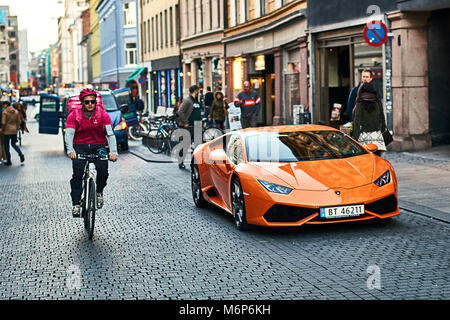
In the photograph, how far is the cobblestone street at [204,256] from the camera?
6621 millimetres

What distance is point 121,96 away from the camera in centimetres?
3641

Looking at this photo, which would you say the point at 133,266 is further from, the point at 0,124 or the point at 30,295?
the point at 0,124

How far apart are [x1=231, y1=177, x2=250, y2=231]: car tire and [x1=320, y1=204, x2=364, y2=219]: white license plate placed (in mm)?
1008

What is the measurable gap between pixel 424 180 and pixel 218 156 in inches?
176

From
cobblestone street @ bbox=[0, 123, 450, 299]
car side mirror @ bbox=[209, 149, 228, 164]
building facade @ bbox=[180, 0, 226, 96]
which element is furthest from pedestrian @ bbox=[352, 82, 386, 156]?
building facade @ bbox=[180, 0, 226, 96]

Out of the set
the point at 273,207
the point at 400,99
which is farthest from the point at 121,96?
the point at 273,207

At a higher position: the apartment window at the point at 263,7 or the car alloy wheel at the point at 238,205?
the apartment window at the point at 263,7

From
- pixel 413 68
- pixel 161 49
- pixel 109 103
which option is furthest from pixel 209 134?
pixel 161 49

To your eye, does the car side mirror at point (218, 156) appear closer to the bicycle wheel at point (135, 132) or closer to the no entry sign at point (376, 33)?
the no entry sign at point (376, 33)

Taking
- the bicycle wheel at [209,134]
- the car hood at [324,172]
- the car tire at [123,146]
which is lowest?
the car hood at [324,172]

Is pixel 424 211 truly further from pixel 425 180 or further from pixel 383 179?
pixel 425 180

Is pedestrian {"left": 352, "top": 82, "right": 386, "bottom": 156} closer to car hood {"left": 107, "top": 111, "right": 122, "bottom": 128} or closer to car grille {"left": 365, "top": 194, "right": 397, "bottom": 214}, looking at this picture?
car grille {"left": 365, "top": 194, "right": 397, "bottom": 214}

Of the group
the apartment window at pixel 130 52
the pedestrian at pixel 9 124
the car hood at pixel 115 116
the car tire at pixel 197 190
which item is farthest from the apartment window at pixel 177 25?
the car tire at pixel 197 190

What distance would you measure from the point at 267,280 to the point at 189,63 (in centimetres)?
4339
